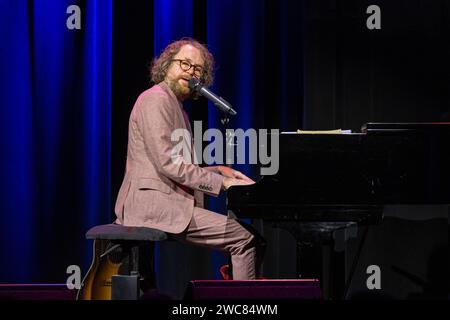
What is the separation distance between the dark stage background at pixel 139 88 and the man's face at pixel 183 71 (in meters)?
0.64

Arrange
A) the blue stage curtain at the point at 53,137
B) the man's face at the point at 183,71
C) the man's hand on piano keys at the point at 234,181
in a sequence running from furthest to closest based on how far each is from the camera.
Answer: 1. the blue stage curtain at the point at 53,137
2. the man's face at the point at 183,71
3. the man's hand on piano keys at the point at 234,181

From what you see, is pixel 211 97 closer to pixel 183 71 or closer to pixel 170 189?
pixel 183 71

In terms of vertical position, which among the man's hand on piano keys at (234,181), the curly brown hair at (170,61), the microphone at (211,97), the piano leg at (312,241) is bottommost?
the piano leg at (312,241)

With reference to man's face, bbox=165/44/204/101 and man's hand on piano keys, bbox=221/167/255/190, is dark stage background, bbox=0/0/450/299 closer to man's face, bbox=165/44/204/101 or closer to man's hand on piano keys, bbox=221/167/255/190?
man's face, bbox=165/44/204/101

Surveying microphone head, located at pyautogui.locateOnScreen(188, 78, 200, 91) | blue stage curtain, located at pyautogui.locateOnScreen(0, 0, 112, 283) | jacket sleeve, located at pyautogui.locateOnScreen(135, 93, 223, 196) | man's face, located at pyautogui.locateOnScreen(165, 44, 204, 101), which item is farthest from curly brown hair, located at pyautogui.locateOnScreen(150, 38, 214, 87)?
blue stage curtain, located at pyautogui.locateOnScreen(0, 0, 112, 283)

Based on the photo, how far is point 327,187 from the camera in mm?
3164

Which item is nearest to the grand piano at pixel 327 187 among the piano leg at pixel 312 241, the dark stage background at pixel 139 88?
the piano leg at pixel 312 241

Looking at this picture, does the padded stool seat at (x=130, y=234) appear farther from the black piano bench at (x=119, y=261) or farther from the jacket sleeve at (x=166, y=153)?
the jacket sleeve at (x=166, y=153)

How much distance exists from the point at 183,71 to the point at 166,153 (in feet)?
1.60

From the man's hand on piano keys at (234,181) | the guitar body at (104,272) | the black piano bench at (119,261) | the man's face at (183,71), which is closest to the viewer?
the black piano bench at (119,261)

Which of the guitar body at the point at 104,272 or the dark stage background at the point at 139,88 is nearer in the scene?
the guitar body at the point at 104,272

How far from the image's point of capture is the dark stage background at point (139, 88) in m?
4.37
